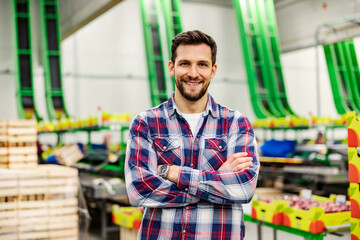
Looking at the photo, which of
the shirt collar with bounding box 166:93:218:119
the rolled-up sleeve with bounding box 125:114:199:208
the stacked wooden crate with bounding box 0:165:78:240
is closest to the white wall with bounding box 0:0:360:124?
the stacked wooden crate with bounding box 0:165:78:240

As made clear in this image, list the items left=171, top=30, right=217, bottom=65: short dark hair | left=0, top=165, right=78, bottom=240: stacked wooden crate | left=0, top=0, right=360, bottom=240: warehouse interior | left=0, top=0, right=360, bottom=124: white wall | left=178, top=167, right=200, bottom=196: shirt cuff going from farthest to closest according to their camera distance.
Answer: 1. left=0, top=0, right=360, bottom=124: white wall
2. left=0, top=0, right=360, bottom=240: warehouse interior
3. left=0, top=165, right=78, bottom=240: stacked wooden crate
4. left=171, top=30, right=217, bottom=65: short dark hair
5. left=178, top=167, right=200, bottom=196: shirt cuff

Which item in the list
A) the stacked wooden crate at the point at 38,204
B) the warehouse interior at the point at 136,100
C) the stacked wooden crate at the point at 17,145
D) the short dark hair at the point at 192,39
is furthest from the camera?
the stacked wooden crate at the point at 17,145

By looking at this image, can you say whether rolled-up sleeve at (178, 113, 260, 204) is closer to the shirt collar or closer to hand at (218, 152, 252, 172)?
hand at (218, 152, 252, 172)

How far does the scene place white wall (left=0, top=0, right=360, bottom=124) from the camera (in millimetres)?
14375

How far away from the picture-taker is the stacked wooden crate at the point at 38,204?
434 centimetres

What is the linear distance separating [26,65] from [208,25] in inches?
296

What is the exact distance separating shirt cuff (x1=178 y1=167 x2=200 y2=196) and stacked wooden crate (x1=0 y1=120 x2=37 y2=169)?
318 centimetres

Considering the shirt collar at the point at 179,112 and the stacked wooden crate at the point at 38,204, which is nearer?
the shirt collar at the point at 179,112

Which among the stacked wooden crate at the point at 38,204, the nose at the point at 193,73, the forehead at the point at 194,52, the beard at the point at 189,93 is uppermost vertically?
the forehead at the point at 194,52

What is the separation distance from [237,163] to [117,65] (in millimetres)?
13721

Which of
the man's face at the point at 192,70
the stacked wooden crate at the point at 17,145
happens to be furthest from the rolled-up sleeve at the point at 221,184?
the stacked wooden crate at the point at 17,145

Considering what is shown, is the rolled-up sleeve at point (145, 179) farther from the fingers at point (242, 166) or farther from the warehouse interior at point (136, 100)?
the warehouse interior at point (136, 100)

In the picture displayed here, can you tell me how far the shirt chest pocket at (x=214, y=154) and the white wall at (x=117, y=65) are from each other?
Result: 12.5m

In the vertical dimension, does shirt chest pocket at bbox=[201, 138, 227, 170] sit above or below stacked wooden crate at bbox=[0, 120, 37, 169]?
below
